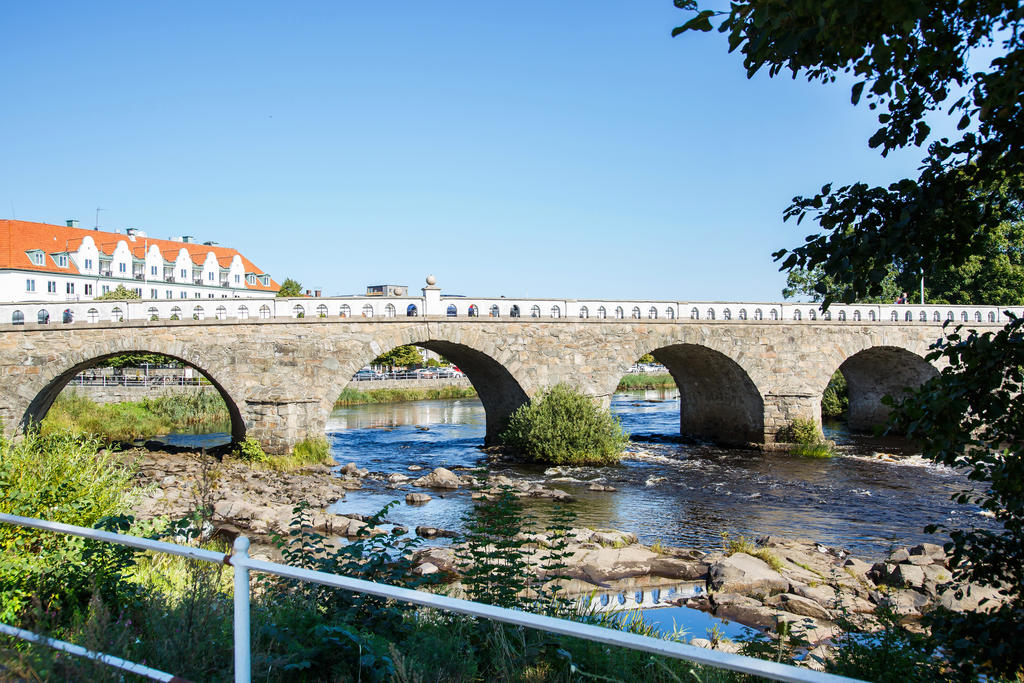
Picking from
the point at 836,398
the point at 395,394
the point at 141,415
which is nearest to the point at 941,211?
the point at 141,415

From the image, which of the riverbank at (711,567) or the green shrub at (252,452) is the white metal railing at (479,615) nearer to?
the riverbank at (711,567)

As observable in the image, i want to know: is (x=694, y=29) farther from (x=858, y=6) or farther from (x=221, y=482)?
(x=221, y=482)

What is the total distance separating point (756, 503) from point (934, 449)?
40.6ft

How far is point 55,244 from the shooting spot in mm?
45469

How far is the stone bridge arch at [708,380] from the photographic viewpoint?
22.0m

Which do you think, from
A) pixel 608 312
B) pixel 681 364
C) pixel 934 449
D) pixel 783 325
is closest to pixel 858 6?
pixel 934 449

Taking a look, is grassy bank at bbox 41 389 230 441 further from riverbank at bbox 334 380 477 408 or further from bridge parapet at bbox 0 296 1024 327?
riverbank at bbox 334 380 477 408

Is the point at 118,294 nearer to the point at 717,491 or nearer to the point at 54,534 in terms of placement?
the point at 717,491

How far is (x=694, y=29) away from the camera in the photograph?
3.32 metres

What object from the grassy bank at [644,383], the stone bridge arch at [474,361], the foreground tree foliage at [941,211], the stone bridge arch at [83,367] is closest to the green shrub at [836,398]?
the stone bridge arch at [474,361]

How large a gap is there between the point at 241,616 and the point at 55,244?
51071 millimetres

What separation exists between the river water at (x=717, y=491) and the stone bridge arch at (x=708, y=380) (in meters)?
1.19

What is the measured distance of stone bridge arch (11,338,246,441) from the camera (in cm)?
1634

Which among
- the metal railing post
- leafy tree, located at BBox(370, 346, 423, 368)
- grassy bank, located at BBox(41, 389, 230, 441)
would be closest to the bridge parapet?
grassy bank, located at BBox(41, 389, 230, 441)
